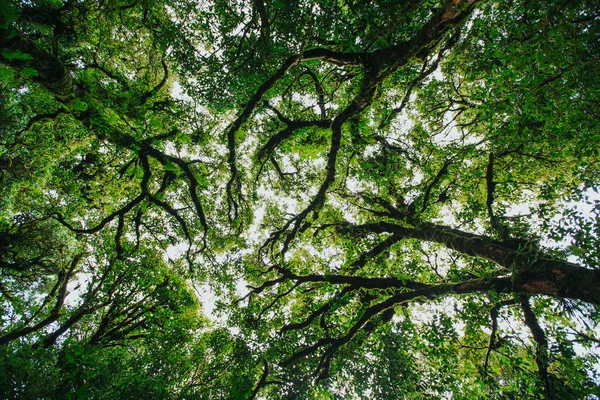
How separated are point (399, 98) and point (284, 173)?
5.30m

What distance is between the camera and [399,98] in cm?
990

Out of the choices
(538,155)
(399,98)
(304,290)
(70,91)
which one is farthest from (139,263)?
(538,155)

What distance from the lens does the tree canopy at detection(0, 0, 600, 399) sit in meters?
5.08

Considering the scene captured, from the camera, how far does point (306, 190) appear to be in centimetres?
1127

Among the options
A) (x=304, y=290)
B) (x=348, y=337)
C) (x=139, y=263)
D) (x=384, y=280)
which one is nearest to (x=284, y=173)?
(x=304, y=290)

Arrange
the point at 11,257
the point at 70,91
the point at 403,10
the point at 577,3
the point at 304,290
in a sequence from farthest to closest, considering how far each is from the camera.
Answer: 1. the point at 11,257
2. the point at 304,290
3. the point at 70,91
4. the point at 403,10
5. the point at 577,3

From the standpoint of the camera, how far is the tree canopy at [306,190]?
5.08 metres

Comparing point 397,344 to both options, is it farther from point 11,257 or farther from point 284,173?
point 11,257

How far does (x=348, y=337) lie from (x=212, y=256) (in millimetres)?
6095

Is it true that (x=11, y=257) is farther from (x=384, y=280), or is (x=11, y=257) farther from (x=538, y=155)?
(x=538, y=155)

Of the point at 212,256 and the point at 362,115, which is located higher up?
the point at 362,115

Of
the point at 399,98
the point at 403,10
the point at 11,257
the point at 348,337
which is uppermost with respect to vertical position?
the point at 399,98

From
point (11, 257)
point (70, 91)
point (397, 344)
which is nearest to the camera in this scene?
point (70, 91)

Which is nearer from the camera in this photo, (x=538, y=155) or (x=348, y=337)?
(x=348, y=337)
